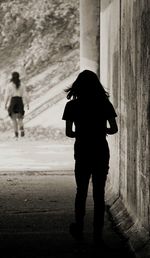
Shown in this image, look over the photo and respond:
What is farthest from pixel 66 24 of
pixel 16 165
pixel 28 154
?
pixel 16 165

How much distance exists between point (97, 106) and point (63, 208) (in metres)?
2.92

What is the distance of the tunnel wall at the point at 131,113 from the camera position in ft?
21.1

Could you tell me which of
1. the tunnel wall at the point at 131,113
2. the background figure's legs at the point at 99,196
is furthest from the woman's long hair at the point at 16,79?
the background figure's legs at the point at 99,196

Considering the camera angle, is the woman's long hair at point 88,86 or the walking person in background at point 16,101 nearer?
the woman's long hair at point 88,86

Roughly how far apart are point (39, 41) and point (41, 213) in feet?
66.6

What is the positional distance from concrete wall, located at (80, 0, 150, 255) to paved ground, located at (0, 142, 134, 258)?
31 cm

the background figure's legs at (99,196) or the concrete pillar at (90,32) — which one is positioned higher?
the concrete pillar at (90,32)

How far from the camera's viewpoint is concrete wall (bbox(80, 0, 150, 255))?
639 centimetres

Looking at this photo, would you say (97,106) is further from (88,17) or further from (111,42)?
(88,17)

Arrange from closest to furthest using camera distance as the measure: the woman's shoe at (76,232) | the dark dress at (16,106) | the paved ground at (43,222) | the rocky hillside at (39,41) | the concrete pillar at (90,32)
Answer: the paved ground at (43,222) < the woman's shoe at (76,232) < the concrete pillar at (90,32) < the dark dress at (16,106) < the rocky hillside at (39,41)

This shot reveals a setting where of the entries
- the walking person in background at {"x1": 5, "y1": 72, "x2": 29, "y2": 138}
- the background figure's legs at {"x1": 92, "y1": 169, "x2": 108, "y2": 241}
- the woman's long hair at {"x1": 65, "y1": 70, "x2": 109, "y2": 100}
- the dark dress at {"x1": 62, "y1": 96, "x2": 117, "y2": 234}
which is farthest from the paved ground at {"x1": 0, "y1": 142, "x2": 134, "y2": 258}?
the walking person in background at {"x1": 5, "y1": 72, "x2": 29, "y2": 138}

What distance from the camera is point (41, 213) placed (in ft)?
28.6

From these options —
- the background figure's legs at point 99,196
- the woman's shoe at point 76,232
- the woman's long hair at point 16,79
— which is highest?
the woman's long hair at point 16,79

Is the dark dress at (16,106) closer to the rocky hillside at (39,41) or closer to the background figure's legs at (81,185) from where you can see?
the rocky hillside at (39,41)
